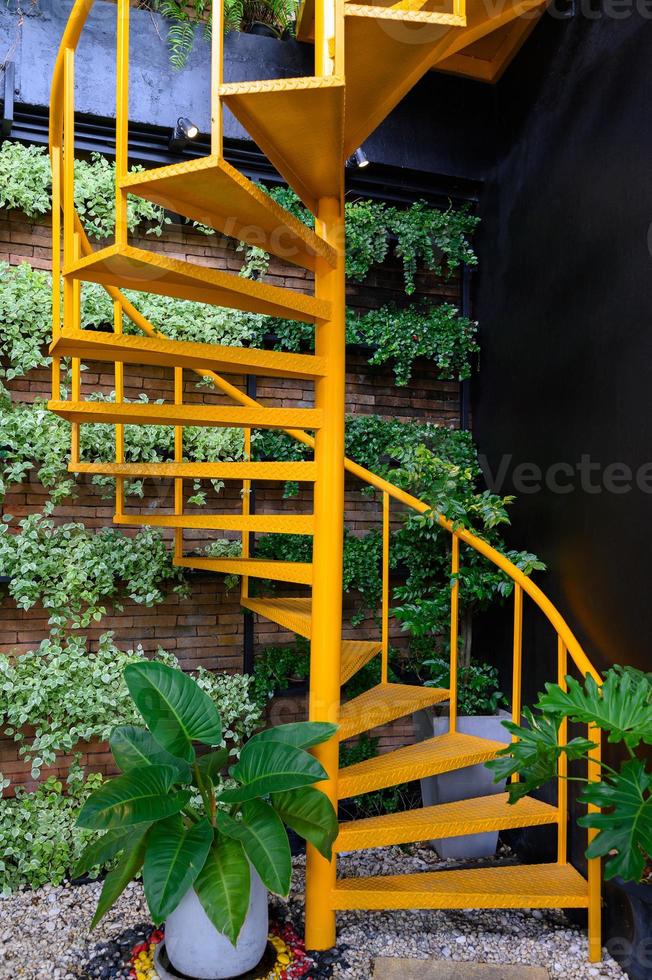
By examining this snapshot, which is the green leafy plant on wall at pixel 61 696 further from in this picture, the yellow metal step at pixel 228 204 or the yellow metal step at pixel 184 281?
the yellow metal step at pixel 228 204

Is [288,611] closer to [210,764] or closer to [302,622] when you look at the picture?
[302,622]

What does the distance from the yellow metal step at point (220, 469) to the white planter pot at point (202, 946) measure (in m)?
1.35

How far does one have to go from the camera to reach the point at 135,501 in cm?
360

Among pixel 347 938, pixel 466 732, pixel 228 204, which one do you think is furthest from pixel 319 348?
pixel 347 938

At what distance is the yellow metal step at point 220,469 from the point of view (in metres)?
2.67

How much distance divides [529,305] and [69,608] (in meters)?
2.48

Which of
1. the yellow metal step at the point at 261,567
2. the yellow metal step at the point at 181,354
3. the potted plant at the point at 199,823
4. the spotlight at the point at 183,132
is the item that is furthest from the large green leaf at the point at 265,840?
the spotlight at the point at 183,132

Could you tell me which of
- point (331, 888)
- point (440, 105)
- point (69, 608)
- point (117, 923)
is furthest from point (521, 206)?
point (117, 923)

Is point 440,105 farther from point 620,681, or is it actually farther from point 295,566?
point 620,681

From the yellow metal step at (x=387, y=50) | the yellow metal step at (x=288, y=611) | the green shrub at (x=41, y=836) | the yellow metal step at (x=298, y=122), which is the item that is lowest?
→ the green shrub at (x=41, y=836)

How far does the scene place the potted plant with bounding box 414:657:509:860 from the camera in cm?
329

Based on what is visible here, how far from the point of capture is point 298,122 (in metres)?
2.21

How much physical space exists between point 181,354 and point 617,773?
1.84 metres

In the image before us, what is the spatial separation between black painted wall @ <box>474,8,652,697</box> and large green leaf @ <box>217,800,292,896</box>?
1364mm
